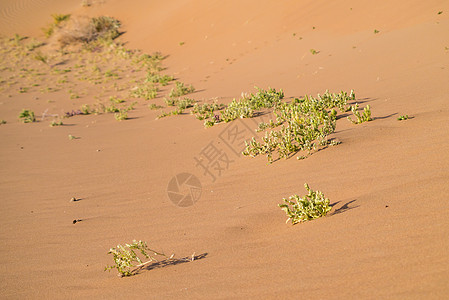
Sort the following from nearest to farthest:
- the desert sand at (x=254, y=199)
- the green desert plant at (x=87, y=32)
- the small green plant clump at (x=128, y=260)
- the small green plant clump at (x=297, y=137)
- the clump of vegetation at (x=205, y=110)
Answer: the desert sand at (x=254, y=199) → the small green plant clump at (x=128, y=260) → the small green plant clump at (x=297, y=137) → the clump of vegetation at (x=205, y=110) → the green desert plant at (x=87, y=32)

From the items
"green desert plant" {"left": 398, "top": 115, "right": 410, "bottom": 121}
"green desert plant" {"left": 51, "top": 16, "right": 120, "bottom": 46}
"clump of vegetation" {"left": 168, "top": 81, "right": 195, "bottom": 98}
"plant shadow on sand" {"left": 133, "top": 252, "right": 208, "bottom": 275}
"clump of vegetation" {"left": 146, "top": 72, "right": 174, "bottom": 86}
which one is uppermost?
"green desert plant" {"left": 51, "top": 16, "right": 120, "bottom": 46}

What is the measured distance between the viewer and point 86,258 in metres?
3.70

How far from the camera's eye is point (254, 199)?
430 centimetres

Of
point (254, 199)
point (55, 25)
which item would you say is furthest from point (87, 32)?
point (254, 199)

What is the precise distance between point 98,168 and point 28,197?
4.53 feet

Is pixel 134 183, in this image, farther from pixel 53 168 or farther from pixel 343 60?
pixel 343 60

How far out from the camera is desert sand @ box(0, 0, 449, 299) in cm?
245

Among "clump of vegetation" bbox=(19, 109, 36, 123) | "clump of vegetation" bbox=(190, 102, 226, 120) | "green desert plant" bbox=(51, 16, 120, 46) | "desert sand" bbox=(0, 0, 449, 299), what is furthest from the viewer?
"green desert plant" bbox=(51, 16, 120, 46)

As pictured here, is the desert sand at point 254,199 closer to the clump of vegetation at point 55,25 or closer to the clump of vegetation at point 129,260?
the clump of vegetation at point 129,260

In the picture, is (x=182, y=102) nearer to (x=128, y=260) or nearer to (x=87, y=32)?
(x=128, y=260)

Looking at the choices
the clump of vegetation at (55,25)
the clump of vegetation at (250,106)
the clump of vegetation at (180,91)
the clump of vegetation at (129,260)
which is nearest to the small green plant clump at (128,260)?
the clump of vegetation at (129,260)

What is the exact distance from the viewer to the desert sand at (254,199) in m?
2.45

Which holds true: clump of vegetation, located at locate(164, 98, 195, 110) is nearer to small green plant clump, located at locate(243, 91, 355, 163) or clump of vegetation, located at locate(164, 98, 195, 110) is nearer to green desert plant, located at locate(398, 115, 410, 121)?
small green plant clump, located at locate(243, 91, 355, 163)

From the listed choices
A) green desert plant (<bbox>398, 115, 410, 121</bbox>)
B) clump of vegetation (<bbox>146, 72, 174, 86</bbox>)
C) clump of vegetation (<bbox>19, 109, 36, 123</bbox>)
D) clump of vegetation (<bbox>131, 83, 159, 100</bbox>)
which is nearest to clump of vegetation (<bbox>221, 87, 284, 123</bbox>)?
green desert plant (<bbox>398, 115, 410, 121</bbox>)
